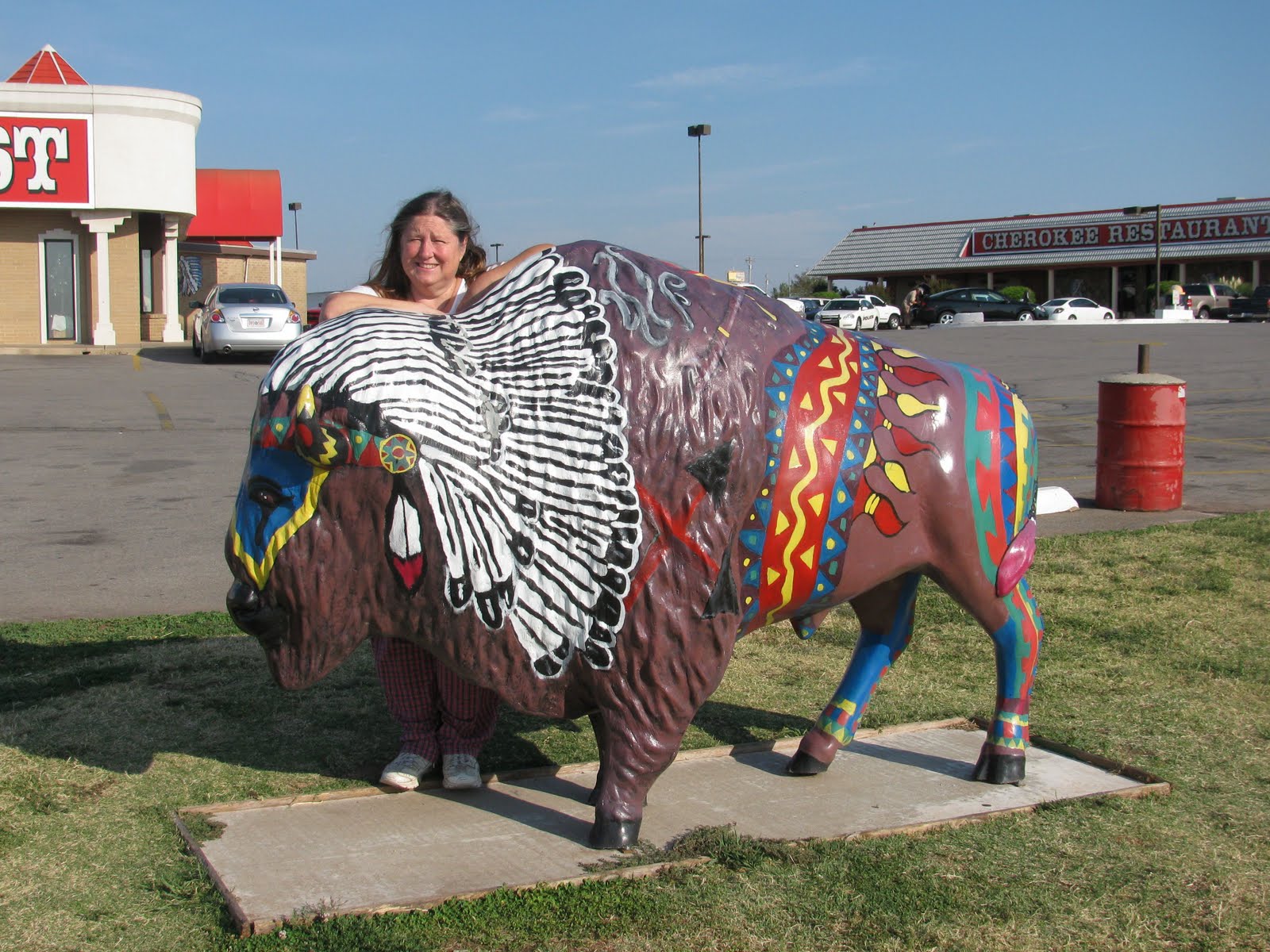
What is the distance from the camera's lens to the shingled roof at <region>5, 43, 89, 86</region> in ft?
90.3

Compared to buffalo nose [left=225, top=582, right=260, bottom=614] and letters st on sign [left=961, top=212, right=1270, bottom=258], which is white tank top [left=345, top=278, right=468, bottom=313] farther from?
letters st on sign [left=961, top=212, right=1270, bottom=258]

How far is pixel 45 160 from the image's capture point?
24.9 metres

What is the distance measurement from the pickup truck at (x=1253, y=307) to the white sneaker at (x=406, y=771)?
3921 cm

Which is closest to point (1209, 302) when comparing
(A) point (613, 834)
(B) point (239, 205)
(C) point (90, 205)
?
(B) point (239, 205)

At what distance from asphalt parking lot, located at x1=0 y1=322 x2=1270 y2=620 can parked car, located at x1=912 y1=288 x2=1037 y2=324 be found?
48.0 feet

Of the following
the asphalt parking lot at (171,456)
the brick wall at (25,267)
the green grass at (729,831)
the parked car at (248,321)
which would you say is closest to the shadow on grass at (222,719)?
the green grass at (729,831)

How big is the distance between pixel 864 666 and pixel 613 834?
48.1 inches

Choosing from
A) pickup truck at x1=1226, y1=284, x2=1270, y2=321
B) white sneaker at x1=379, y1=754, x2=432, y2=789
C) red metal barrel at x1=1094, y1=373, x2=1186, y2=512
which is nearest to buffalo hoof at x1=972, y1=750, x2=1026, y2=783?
white sneaker at x1=379, y1=754, x2=432, y2=789

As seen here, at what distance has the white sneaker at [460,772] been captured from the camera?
13.0 ft

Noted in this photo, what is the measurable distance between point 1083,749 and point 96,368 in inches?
805

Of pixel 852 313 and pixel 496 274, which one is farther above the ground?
pixel 852 313

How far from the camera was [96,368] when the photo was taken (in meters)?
21.5

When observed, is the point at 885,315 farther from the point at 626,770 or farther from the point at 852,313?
the point at 626,770

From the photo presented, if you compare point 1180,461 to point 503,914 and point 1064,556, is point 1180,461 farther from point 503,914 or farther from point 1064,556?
point 503,914
